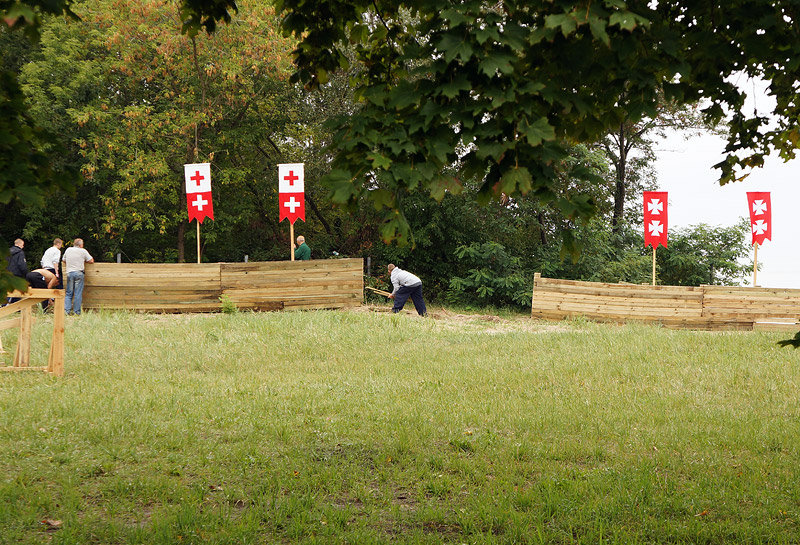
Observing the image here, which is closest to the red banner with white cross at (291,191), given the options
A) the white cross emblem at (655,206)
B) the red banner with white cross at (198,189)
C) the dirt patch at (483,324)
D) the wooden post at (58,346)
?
the red banner with white cross at (198,189)

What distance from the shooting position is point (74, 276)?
58.0ft

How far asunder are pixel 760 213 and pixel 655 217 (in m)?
3.08

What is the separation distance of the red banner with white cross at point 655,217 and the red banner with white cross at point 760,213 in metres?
2.52

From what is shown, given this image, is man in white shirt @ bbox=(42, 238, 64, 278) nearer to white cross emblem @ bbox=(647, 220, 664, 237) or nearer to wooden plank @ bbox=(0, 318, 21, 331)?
wooden plank @ bbox=(0, 318, 21, 331)

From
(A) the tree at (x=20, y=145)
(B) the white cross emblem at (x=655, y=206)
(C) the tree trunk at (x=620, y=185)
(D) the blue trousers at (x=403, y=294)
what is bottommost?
(D) the blue trousers at (x=403, y=294)

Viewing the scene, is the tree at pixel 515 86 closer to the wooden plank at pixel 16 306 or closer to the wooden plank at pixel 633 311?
the wooden plank at pixel 16 306

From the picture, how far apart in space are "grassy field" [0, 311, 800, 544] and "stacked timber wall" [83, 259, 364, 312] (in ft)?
19.4

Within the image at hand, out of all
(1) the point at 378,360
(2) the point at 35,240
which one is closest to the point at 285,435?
(1) the point at 378,360

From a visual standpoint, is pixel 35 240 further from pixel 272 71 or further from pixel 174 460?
pixel 174 460

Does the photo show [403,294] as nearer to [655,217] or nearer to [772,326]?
[655,217]

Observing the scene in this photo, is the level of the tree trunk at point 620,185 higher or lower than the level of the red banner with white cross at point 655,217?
higher

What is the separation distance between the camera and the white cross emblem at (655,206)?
21.6m

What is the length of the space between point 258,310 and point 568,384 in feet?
34.0

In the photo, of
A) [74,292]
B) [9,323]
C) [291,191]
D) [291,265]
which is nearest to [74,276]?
[74,292]
